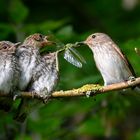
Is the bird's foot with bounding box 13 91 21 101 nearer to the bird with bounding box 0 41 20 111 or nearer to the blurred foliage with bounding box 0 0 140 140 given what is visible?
the bird with bounding box 0 41 20 111

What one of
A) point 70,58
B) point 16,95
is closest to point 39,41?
point 70,58

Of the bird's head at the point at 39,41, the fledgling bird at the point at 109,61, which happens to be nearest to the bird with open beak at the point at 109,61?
the fledgling bird at the point at 109,61

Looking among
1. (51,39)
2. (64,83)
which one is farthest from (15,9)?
(51,39)

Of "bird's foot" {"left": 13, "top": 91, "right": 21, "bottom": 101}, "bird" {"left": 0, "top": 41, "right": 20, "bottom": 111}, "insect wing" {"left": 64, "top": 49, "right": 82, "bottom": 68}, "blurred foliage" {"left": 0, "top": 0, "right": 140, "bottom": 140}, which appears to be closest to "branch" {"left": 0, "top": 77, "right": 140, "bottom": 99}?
"bird's foot" {"left": 13, "top": 91, "right": 21, "bottom": 101}

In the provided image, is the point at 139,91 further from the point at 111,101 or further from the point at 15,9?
the point at 15,9

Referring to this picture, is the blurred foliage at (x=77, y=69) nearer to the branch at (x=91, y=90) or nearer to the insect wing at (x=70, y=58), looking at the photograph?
the insect wing at (x=70, y=58)

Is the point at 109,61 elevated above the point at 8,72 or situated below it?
above

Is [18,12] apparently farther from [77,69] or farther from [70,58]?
[70,58]
